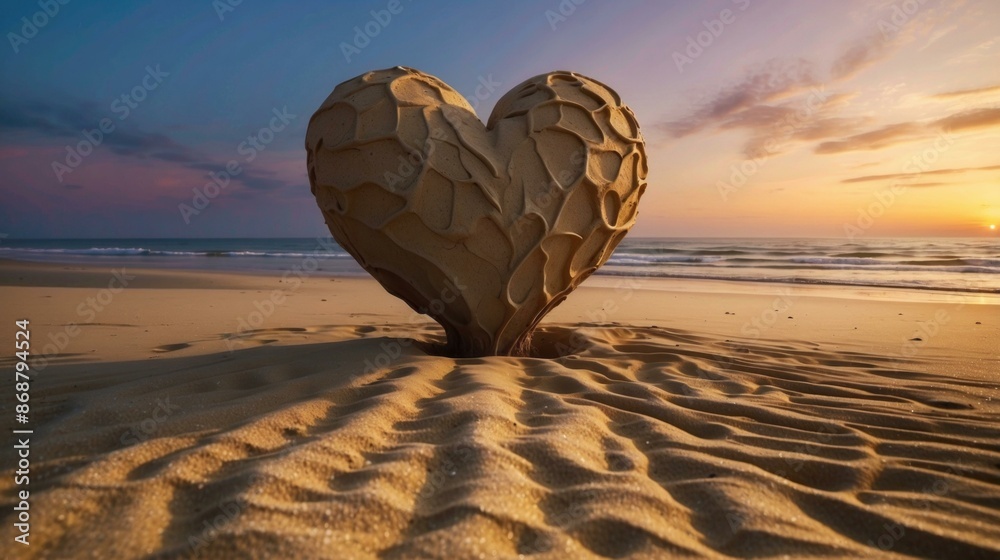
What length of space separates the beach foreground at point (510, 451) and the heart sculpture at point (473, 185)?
55cm

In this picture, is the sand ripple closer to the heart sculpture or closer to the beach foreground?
the beach foreground

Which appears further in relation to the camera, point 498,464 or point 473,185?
point 473,185

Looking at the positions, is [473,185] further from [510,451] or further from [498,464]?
[498,464]

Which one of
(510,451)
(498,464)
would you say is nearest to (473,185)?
(510,451)

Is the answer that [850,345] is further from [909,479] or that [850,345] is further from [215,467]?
[215,467]

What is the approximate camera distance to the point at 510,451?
2.21 m

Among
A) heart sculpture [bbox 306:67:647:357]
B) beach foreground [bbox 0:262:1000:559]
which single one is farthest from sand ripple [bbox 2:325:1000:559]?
heart sculpture [bbox 306:67:647:357]

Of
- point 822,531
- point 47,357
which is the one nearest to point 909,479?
point 822,531

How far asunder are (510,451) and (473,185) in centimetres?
176

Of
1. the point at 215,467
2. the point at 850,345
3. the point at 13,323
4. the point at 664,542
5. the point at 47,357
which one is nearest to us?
the point at 664,542

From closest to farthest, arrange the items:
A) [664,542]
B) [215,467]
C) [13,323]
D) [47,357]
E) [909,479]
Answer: [664,542], [215,467], [909,479], [47,357], [13,323]

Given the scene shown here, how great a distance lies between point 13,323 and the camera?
5.69m

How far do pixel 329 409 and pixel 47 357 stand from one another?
294 centimetres

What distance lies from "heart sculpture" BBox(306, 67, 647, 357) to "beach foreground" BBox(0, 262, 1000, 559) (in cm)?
55
